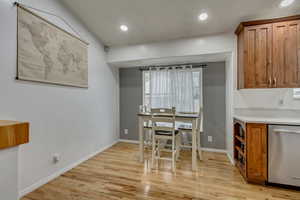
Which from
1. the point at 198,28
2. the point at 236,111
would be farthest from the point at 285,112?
the point at 198,28

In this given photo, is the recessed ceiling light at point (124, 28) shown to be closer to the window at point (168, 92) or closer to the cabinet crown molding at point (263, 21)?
the window at point (168, 92)

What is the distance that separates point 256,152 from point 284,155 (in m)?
0.32

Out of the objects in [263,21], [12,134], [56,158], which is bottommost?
[56,158]

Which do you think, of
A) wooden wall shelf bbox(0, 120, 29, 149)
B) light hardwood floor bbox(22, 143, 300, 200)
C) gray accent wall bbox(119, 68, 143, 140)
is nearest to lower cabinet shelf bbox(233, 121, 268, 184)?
light hardwood floor bbox(22, 143, 300, 200)

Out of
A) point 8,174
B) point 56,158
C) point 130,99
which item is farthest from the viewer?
point 130,99

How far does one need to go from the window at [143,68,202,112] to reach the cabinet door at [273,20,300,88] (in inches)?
58.4

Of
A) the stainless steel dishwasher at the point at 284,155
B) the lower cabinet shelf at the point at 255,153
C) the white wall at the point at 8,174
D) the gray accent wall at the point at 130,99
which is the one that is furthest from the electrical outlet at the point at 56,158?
the stainless steel dishwasher at the point at 284,155

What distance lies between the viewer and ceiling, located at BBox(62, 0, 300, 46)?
2314mm

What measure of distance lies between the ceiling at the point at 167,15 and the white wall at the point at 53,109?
1.24 ft

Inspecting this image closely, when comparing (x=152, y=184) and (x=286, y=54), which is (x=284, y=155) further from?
(x=152, y=184)

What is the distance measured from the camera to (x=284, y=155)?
2.04m

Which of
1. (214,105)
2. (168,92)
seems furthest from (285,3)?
(168,92)

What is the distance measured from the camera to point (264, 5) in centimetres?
Answer: 224

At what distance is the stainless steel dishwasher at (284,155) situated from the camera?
1998 mm
